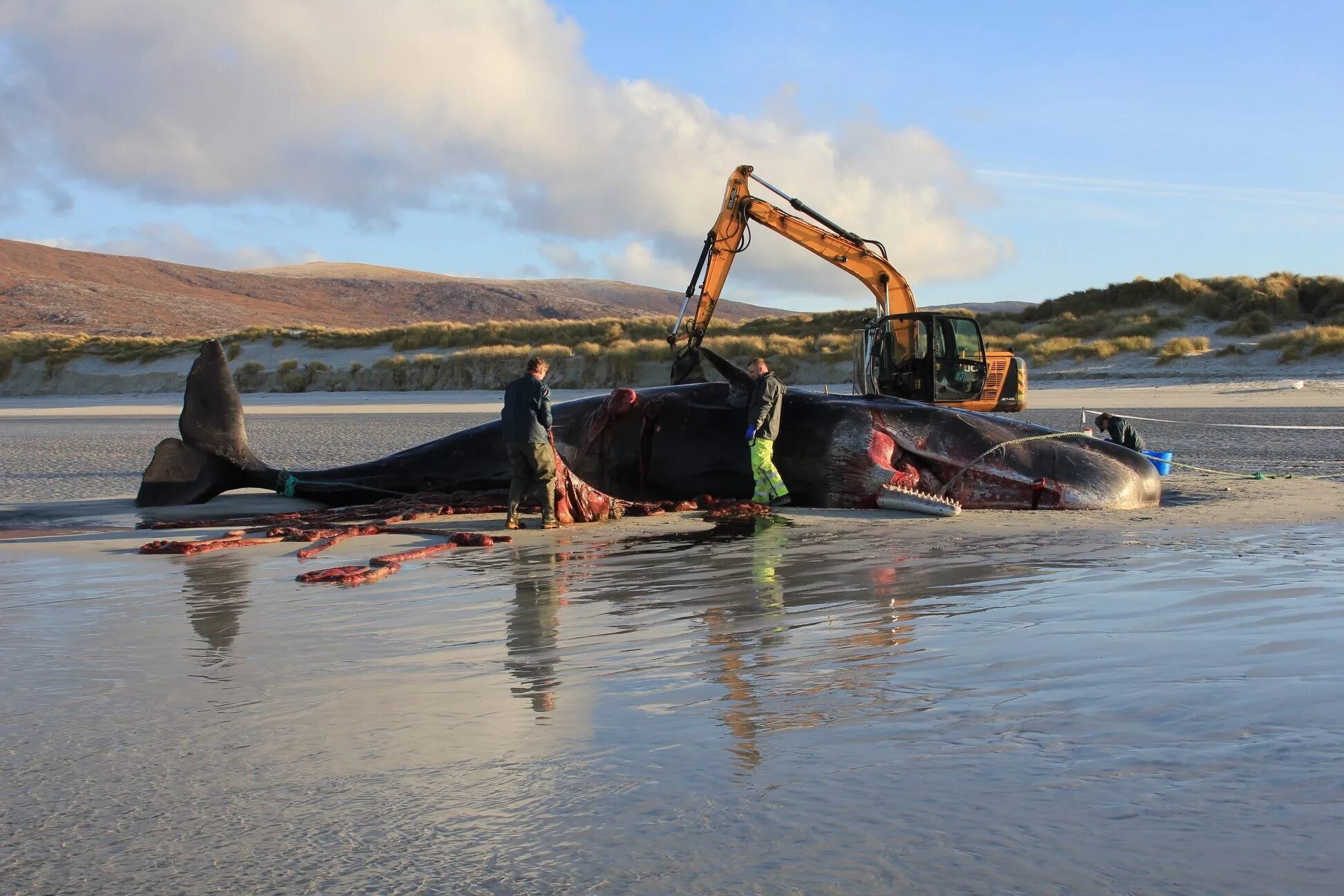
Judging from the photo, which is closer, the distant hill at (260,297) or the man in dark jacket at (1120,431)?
the man in dark jacket at (1120,431)

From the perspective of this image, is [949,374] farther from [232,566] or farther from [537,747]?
[537,747]

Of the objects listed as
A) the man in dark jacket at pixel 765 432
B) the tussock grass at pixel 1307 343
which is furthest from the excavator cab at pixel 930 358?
the tussock grass at pixel 1307 343

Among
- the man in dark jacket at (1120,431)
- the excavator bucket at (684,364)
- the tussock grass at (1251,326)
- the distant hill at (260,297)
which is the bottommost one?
the man in dark jacket at (1120,431)

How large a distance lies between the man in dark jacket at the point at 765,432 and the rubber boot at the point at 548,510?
1885mm

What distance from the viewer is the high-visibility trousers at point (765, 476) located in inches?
474

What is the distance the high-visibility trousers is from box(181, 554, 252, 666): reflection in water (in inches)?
182

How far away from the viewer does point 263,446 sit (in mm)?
20859

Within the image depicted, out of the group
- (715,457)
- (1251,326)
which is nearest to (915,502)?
(715,457)

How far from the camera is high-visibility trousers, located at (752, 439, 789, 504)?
12031 mm

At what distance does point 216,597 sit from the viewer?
7.87 metres

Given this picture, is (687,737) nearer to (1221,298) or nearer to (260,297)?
(1221,298)

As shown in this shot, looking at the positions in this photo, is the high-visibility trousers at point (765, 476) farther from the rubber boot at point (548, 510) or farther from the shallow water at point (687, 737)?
the shallow water at point (687, 737)

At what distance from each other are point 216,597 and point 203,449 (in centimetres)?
569

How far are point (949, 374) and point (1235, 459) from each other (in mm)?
4196
